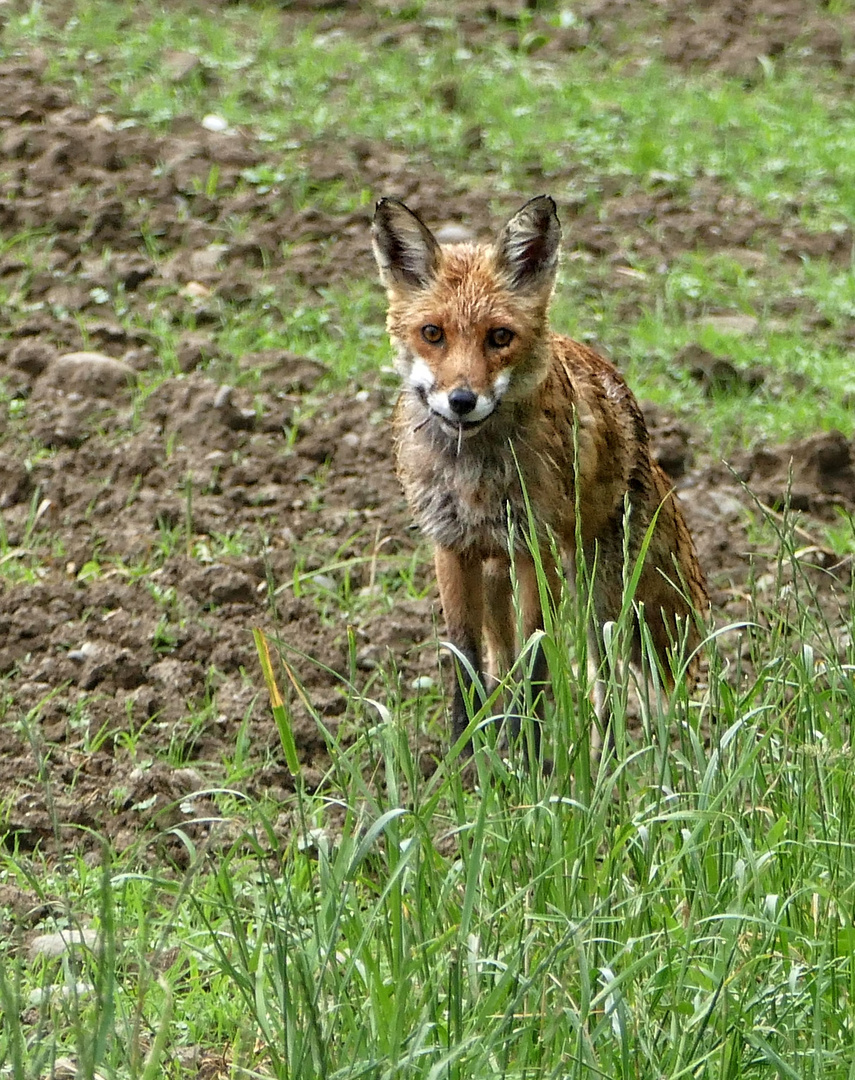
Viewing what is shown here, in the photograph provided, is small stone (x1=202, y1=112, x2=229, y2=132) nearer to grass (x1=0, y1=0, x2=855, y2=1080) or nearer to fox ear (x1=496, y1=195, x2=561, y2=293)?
grass (x1=0, y1=0, x2=855, y2=1080)

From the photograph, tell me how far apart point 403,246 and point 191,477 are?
5.55ft

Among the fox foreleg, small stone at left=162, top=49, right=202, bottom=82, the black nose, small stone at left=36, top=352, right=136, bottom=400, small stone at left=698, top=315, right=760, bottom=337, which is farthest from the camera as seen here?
small stone at left=162, top=49, right=202, bottom=82

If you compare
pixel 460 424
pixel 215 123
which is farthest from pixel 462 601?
pixel 215 123

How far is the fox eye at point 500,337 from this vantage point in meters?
5.20

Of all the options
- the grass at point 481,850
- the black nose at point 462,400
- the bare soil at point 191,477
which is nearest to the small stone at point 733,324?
the grass at point 481,850

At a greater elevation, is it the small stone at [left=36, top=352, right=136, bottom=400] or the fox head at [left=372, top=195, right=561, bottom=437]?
the fox head at [left=372, top=195, right=561, bottom=437]

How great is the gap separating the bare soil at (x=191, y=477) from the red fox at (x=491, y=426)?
21.4 inches

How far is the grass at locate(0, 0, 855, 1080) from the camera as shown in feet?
10.2

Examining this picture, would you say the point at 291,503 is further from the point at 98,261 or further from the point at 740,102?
the point at 740,102

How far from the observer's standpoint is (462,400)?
498 cm

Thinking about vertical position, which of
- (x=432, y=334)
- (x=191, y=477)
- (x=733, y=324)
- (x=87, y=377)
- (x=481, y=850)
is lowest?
(x=733, y=324)

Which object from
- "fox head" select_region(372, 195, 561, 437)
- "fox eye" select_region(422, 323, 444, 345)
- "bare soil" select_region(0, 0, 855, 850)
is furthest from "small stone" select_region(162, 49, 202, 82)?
"fox eye" select_region(422, 323, 444, 345)

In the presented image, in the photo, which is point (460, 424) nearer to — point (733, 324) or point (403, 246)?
point (403, 246)

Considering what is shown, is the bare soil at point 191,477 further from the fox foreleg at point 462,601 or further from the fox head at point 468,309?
the fox head at point 468,309
